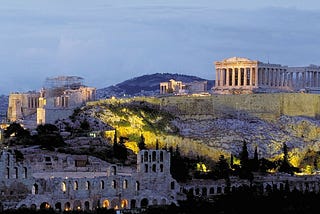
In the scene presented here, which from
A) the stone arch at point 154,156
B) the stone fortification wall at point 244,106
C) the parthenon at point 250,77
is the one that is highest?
the parthenon at point 250,77

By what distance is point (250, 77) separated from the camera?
81750 mm

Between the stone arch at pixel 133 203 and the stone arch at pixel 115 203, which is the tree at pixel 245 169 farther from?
the stone arch at pixel 115 203

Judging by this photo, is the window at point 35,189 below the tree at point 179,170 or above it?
below

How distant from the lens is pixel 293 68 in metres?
87.6

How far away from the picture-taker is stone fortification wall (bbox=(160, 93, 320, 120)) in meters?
72.0

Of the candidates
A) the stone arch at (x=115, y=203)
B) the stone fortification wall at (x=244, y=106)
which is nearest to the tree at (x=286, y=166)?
the stone fortification wall at (x=244, y=106)

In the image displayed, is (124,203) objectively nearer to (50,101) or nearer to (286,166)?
(286,166)

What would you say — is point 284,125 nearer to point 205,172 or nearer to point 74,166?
point 205,172

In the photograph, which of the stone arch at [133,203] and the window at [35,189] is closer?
the window at [35,189]

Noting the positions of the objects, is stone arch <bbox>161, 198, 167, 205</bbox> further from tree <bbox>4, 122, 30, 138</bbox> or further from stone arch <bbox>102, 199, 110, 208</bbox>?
tree <bbox>4, 122, 30, 138</bbox>

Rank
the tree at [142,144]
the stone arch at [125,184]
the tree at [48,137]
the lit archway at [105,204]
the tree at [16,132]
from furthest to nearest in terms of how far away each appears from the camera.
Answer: the tree at [142,144] → the tree at [16,132] → the tree at [48,137] → the stone arch at [125,184] → the lit archway at [105,204]

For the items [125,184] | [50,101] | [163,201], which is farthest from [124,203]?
[50,101]

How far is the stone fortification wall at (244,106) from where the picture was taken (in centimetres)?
7200

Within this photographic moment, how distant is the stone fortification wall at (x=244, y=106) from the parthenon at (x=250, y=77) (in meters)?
4.36
